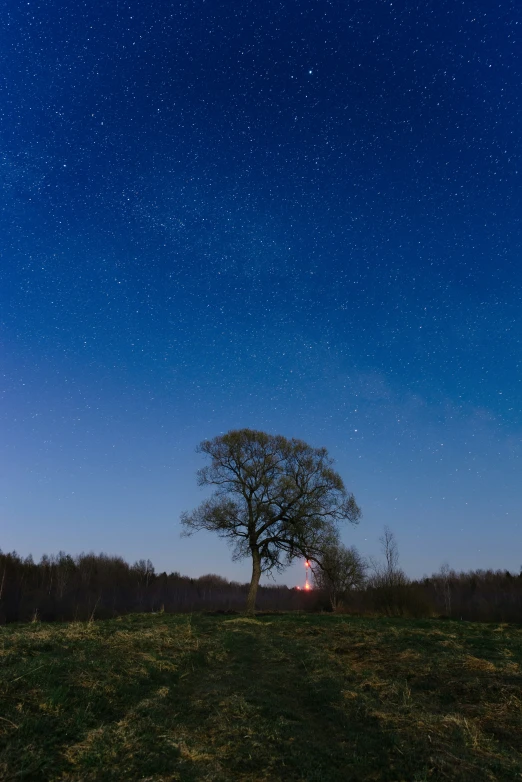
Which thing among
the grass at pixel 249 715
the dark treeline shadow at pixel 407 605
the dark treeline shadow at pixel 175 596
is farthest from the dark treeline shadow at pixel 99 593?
the grass at pixel 249 715

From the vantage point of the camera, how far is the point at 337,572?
1448 inches

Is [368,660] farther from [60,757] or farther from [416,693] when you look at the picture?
[60,757]

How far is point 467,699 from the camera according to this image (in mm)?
7797

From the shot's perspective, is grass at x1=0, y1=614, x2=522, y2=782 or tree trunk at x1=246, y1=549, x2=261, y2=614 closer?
grass at x1=0, y1=614, x2=522, y2=782

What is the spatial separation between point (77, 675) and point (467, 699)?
630 cm

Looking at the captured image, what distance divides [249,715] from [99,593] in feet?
175

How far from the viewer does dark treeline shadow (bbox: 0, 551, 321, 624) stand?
38.5m

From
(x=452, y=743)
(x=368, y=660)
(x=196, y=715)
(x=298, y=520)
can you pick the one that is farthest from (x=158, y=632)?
(x=298, y=520)

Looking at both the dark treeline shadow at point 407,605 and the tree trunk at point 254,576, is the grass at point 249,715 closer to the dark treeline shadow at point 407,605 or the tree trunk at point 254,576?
the dark treeline shadow at point 407,605

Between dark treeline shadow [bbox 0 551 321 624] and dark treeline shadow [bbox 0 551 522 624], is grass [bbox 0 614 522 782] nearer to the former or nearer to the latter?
dark treeline shadow [bbox 0 551 522 624]

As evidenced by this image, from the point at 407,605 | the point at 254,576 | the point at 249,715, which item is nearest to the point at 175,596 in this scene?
the point at 254,576

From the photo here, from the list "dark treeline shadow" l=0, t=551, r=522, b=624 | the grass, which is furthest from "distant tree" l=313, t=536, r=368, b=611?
the grass

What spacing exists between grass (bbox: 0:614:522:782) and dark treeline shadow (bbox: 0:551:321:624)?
25.2m

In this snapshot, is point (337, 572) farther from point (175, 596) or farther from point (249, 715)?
point (175, 596)
